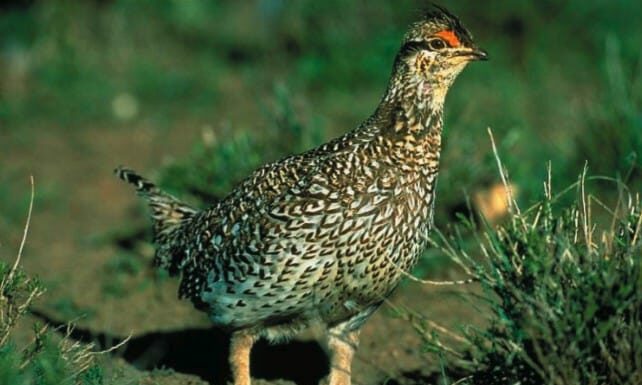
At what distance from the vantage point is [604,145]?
7.87 metres

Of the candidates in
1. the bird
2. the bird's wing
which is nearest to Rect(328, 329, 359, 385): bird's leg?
the bird

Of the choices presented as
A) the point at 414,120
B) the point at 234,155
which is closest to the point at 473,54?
the point at 414,120

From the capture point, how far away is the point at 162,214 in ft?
19.7

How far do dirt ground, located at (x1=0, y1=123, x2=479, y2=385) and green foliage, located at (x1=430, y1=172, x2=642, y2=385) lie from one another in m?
0.27

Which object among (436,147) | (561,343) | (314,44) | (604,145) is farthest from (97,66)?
(561,343)

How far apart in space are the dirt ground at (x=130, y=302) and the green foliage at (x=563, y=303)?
0.27 meters

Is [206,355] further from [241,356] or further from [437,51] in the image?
[437,51]

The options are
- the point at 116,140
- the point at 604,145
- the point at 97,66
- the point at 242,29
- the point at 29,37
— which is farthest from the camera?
the point at 242,29

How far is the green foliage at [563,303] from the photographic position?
3.97 m

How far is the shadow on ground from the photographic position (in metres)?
5.82

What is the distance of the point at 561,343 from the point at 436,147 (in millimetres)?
1195

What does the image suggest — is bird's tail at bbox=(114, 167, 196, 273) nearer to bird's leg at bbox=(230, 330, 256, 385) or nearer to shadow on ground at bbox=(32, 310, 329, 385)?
shadow on ground at bbox=(32, 310, 329, 385)

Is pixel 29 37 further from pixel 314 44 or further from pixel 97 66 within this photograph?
pixel 314 44

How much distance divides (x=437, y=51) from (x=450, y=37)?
0.08m
